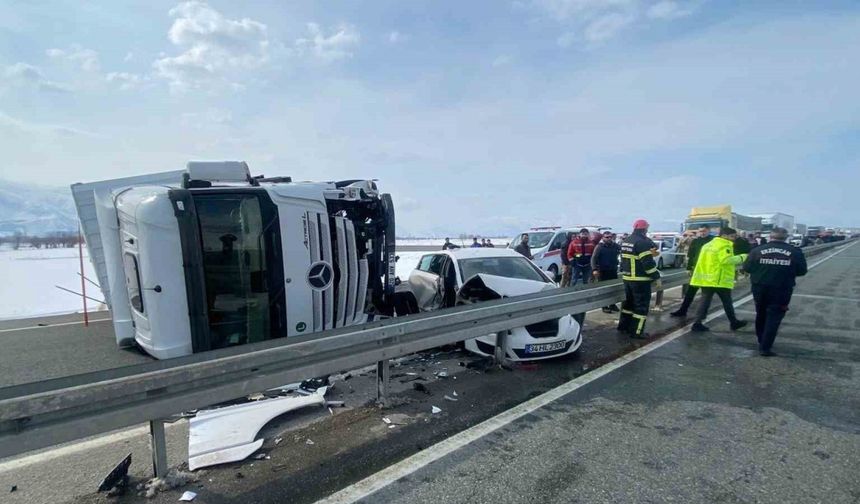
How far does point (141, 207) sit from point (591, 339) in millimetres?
6111

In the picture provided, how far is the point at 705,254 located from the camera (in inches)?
297

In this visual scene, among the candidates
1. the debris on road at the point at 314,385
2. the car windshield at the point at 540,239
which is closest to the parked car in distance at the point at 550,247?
the car windshield at the point at 540,239

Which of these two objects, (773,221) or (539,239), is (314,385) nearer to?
(539,239)

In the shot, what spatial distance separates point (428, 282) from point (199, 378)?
481 centimetres

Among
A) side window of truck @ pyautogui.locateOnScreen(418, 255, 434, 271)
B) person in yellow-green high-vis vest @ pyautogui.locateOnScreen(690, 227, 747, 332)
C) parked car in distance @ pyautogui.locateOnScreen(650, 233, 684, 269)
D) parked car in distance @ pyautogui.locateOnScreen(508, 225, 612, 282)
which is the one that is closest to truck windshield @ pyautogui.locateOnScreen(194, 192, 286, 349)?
side window of truck @ pyautogui.locateOnScreen(418, 255, 434, 271)

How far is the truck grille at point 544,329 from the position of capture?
5.59 metres

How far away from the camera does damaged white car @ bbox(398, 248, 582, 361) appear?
536cm

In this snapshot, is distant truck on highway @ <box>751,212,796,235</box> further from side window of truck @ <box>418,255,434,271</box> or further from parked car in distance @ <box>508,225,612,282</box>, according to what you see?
side window of truck @ <box>418,255,434,271</box>

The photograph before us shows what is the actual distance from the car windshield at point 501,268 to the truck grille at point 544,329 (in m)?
1.15

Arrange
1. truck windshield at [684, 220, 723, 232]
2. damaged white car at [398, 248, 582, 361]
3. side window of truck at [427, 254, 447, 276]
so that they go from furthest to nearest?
truck windshield at [684, 220, 723, 232]
side window of truck at [427, 254, 447, 276]
damaged white car at [398, 248, 582, 361]

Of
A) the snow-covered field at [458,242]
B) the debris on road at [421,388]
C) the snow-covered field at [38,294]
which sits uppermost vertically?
the debris on road at [421,388]

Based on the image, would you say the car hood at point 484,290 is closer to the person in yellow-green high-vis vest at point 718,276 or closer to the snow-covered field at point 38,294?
the person in yellow-green high-vis vest at point 718,276

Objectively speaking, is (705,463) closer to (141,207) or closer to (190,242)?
(190,242)

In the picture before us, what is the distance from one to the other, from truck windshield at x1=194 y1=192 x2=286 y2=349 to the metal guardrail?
1644 millimetres
